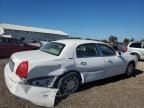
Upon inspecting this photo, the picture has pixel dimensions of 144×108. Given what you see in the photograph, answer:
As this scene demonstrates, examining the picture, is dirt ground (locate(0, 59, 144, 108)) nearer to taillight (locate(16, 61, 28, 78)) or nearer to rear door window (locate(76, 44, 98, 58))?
taillight (locate(16, 61, 28, 78))

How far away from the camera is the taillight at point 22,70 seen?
14.6ft

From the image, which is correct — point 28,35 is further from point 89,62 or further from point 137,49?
point 89,62

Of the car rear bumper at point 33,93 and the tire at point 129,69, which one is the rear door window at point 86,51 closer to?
the car rear bumper at point 33,93

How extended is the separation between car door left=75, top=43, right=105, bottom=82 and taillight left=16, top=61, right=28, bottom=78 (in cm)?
149

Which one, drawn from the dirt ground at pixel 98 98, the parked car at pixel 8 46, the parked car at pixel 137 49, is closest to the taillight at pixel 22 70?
the dirt ground at pixel 98 98

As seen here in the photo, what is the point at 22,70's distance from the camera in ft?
14.7

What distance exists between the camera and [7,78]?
494 centimetres

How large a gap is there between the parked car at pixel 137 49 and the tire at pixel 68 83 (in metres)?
8.92

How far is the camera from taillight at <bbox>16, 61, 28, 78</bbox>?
14.6 ft

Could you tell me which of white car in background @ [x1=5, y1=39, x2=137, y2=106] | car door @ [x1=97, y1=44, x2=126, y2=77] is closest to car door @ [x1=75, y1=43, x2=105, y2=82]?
white car in background @ [x1=5, y1=39, x2=137, y2=106]

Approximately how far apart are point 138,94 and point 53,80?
2566 millimetres

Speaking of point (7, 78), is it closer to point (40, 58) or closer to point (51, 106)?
point (40, 58)

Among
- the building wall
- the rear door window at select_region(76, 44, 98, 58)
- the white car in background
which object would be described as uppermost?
the rear door window at select_region(76, 44, 98, 58)

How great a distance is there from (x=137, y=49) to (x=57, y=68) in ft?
31.6
